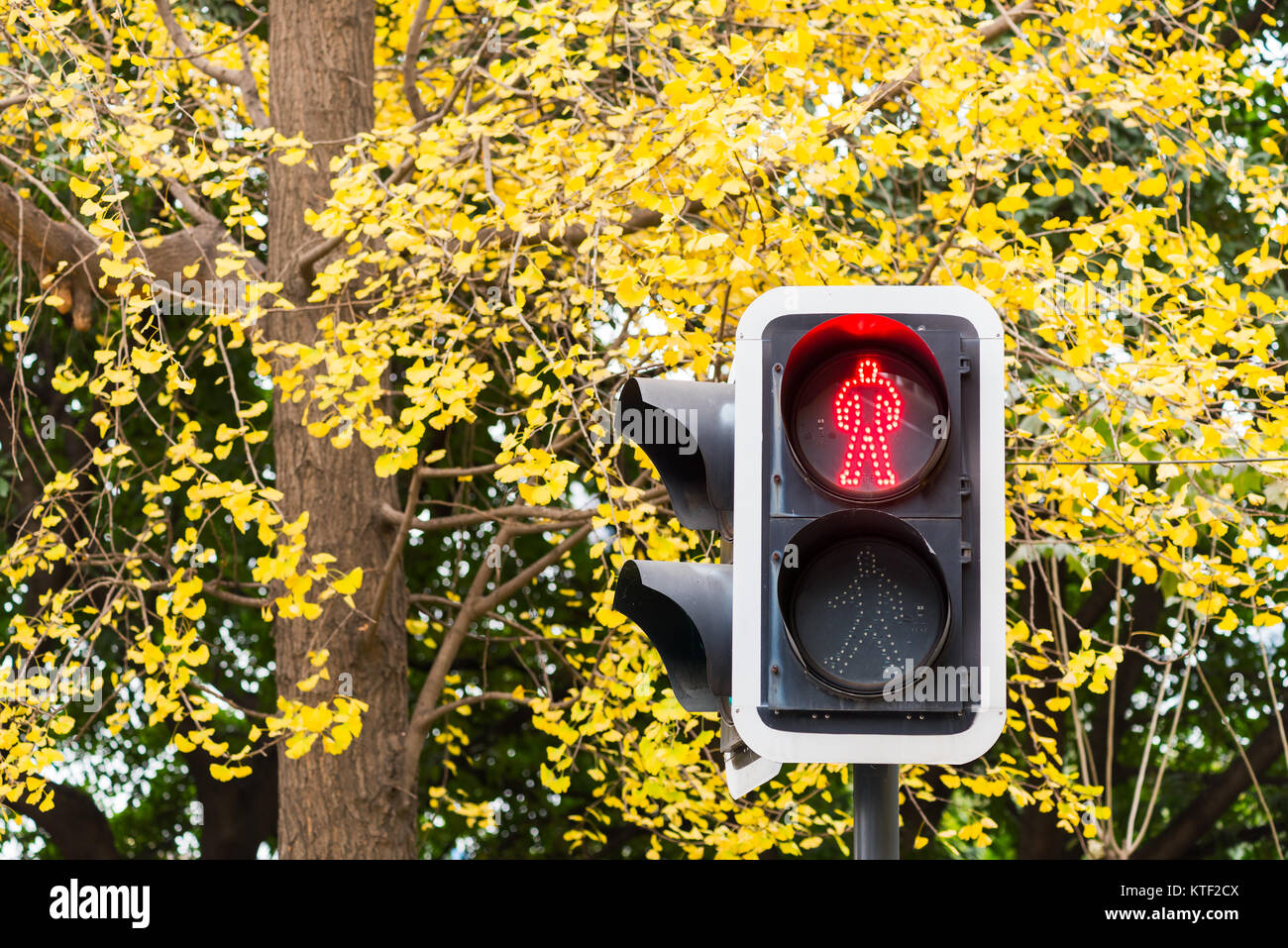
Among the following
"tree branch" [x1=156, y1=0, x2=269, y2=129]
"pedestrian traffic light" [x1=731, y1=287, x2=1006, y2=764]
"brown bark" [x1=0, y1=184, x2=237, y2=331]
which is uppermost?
"tree branch" [x1=156, y1=0, x2=269, y2=129]

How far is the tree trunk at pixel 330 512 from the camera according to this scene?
6.29m

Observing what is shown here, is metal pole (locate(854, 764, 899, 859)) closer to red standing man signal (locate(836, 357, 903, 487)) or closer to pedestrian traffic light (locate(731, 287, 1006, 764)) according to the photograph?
pedestrian traffic light (locate(731, 287, 1006, 764))

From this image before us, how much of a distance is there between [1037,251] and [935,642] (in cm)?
327

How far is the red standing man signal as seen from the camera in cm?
246

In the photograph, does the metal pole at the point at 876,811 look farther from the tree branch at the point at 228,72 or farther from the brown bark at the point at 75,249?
the tree branch at the point at 228,72

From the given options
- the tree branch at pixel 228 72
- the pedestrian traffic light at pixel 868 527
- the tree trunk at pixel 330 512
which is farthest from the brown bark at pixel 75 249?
the pedestrian traffic light at pixel 868 527

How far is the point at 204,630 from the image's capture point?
33.8 ft

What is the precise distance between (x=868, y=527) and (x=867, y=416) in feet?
0.73

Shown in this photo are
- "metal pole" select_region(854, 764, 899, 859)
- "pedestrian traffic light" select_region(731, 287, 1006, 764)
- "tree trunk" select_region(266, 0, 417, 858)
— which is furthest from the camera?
"tree trunk" select_region(266, 0, 417, 858)

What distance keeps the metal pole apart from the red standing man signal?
0.57m

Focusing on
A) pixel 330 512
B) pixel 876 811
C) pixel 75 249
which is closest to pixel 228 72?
pixel 75 249

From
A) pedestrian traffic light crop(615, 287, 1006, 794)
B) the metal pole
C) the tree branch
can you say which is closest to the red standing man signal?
pedestrian traffic light crop(615, 287, 1006, 794)

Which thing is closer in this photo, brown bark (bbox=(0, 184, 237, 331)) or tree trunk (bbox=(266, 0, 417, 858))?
tree trunk (bbox=(266, 0, 417, 858))

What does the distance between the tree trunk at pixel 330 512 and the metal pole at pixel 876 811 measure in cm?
393
